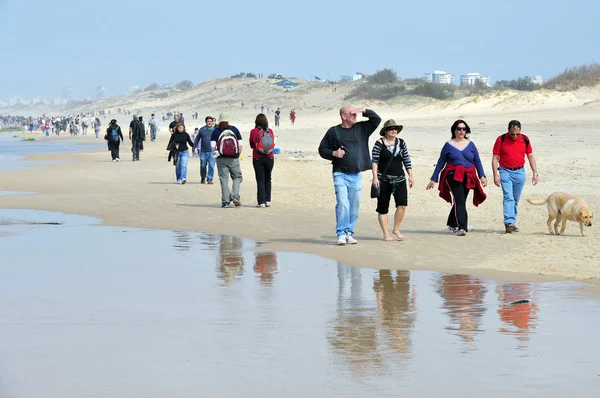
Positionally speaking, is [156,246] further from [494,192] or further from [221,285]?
[494,192]

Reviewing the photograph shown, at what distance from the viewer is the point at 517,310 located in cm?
818

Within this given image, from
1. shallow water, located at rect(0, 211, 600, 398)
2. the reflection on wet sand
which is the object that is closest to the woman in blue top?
shallow water, located at rect(0, 211, 600, 398)

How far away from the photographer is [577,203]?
1308 cm

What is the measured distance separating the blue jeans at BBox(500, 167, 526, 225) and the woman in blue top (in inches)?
17.2

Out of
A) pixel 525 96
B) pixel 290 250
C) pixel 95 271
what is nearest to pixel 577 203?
pixel 290 250

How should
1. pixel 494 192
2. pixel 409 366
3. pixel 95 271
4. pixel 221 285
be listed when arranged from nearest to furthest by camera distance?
pixel 409 366, pixel 221 285, pixel 95 271, pixel 494 192

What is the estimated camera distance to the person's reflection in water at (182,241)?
500 inches

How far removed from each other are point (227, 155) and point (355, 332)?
34.6 feet

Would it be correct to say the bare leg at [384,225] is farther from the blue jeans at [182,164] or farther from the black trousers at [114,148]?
the black trousers at [114,148]

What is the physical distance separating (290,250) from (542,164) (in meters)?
14.0

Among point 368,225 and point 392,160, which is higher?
point 392,160

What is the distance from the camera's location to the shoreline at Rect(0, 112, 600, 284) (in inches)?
441

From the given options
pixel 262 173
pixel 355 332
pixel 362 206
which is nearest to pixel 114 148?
pixel 262 173

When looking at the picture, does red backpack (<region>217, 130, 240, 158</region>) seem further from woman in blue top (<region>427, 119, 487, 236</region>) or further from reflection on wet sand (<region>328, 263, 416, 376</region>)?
reflection on wet sand (<region>328, 263, 416, 376</region>)
